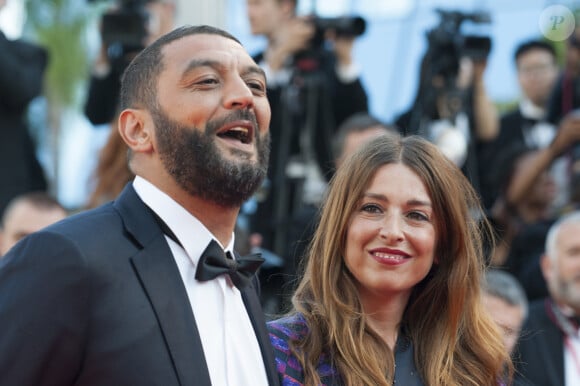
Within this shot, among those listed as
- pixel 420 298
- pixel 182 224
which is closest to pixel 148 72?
pixel 182 224

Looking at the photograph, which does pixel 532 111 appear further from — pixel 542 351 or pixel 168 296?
pixel 168 296

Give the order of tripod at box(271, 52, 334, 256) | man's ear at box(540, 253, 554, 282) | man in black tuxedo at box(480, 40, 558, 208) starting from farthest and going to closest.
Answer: man in black tuxedo at box(480, 40, 558, 208) → tripod at box(271, 52, 334, 256) → man's ear at box(540, 253, 554, 282)

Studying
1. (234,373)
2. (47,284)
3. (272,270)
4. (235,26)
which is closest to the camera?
(47,284)

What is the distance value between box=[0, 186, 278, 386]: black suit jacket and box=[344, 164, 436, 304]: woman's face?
867mm

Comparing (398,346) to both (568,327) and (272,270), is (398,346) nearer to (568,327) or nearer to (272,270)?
(272,270)

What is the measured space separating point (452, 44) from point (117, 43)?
6.01 ft

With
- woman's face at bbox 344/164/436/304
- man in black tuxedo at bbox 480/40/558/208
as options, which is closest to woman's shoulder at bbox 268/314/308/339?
woman's face at bbox 344/164/436/304

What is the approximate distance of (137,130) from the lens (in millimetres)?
2562

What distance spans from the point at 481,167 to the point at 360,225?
3115 millimetres

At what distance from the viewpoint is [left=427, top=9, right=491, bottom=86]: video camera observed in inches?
225

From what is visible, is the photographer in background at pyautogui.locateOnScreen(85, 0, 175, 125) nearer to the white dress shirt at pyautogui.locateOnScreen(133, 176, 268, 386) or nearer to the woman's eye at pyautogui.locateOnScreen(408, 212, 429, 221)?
the woman's eye at pyautogui.locateOnScreen(408, 212, 429, 221)

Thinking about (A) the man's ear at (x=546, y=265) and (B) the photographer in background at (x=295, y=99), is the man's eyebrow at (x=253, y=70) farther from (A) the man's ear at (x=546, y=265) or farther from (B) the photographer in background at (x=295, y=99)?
(A) the man's ear at (x=546, y=265)

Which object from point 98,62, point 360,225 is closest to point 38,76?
point 98,62

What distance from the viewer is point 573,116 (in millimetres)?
5582
